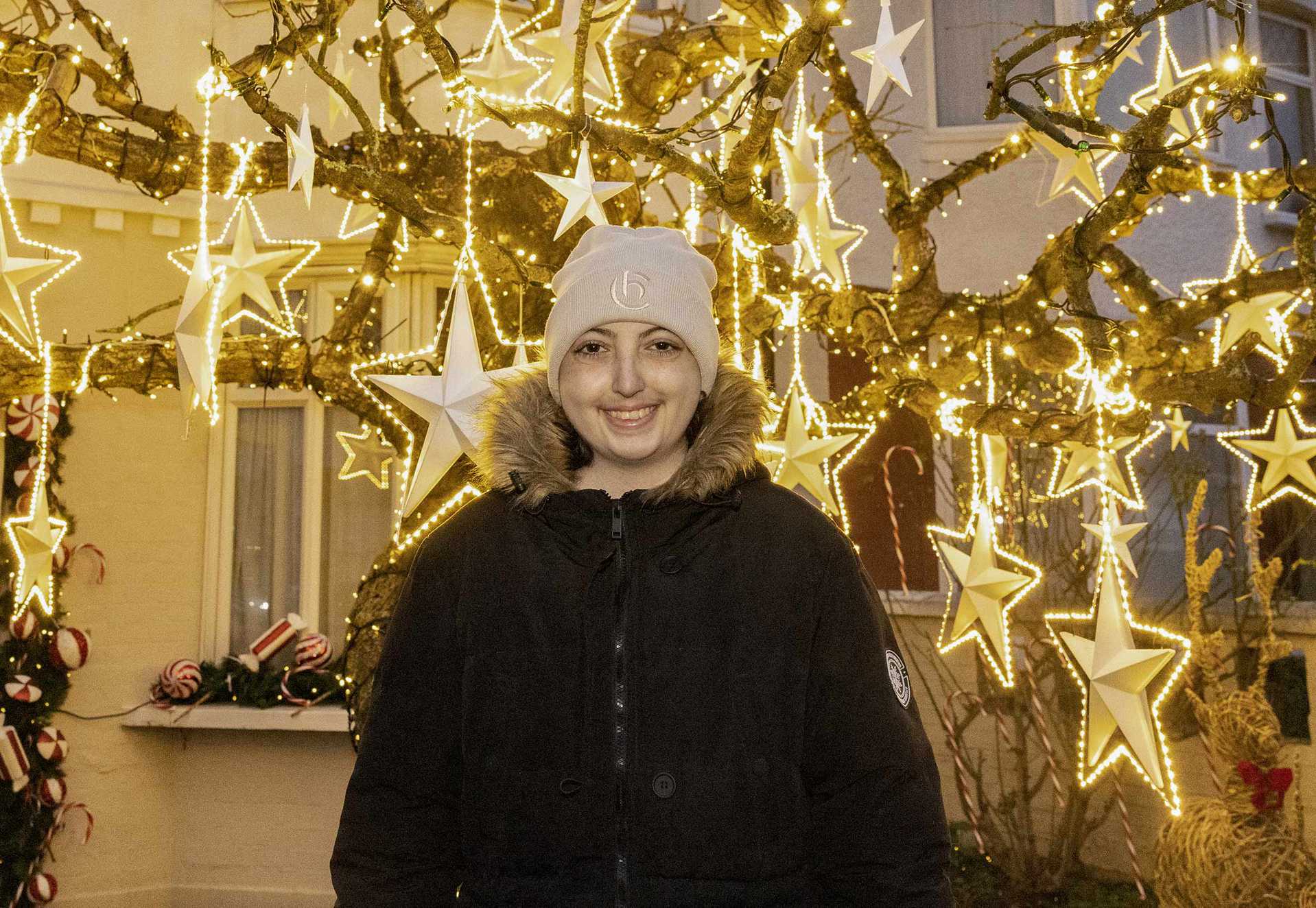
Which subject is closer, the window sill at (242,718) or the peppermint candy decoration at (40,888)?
the peppermint candy decoration at (40,888)

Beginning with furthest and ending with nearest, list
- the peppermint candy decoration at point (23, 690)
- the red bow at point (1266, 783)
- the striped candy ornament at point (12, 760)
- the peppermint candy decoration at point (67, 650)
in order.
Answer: the peppermint candy decoration at point (67, 650) < the peppermint candy decoration at point (23, 690) < the striped candy ornament at point (12, 760) < the red bow at point (1266, 783)

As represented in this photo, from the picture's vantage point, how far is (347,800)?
5.87ft

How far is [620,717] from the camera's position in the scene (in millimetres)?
1688

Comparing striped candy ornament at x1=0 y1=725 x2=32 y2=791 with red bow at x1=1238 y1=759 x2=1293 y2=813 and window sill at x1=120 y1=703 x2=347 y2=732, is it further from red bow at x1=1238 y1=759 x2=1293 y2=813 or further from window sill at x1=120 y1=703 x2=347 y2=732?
red bow at x1=1238 y1=759 x2=1293 y2=813

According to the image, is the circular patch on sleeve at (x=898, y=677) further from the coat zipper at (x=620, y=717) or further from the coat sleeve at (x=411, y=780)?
the coat sleeve at (x=411, y=780)

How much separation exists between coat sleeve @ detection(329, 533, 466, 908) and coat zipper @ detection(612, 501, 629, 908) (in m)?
0.28

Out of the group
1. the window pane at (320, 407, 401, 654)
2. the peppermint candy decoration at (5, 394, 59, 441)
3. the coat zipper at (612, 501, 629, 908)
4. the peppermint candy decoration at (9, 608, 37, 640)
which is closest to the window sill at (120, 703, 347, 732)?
the window pane at (320, 407, 401, 654)

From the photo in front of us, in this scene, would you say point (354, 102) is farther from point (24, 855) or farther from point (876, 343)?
point (24, 855)

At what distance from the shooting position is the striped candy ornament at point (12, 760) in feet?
16.0

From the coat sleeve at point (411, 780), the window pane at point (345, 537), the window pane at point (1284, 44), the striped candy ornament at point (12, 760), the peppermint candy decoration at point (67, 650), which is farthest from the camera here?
the window pane at point (1284, 44)

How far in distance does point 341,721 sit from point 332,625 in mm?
617

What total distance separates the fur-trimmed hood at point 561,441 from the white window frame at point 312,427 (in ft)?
12.4

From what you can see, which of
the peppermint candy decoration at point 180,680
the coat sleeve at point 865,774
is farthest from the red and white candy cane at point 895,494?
the coat sleeve at point 865,774

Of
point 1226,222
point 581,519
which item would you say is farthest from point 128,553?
point 1226,222
